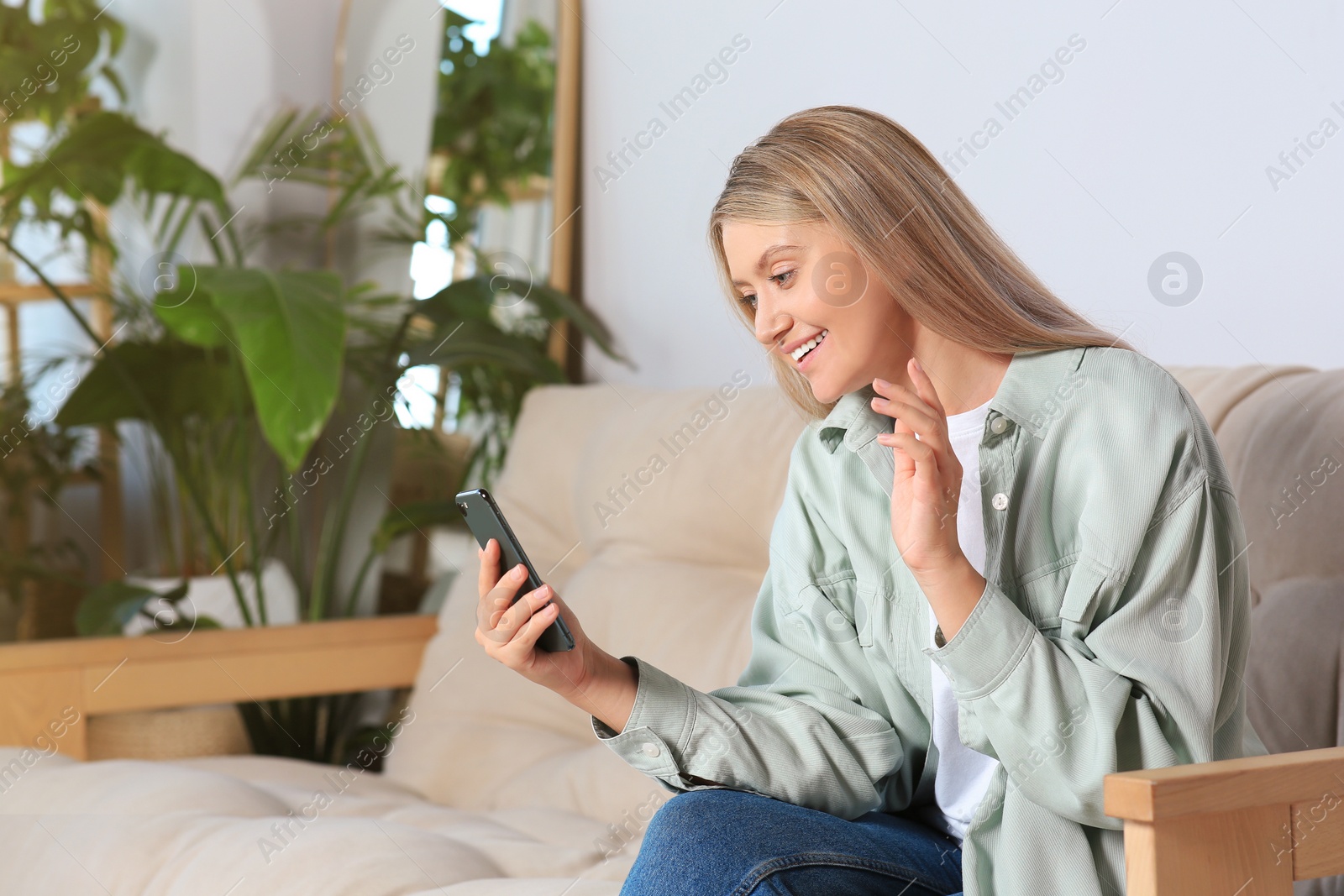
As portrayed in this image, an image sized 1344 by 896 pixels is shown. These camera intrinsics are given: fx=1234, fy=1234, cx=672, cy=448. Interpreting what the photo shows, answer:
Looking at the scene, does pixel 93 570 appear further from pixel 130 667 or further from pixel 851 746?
pixel 851 746

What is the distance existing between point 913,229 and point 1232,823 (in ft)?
1.56

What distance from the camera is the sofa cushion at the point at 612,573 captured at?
1.54 metres

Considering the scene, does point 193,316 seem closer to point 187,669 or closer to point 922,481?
point 187,669

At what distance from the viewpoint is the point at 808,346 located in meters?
1.00

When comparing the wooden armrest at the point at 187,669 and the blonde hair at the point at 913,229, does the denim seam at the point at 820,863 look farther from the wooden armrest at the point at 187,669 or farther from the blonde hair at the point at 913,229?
the wooden armrest at the point at 187,669

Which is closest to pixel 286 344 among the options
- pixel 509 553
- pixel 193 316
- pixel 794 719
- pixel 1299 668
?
pixel 193 316

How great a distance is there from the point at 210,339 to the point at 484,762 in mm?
787

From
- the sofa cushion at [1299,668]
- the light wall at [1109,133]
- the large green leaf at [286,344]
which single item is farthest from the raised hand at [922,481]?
the large green leaf at [286,344]

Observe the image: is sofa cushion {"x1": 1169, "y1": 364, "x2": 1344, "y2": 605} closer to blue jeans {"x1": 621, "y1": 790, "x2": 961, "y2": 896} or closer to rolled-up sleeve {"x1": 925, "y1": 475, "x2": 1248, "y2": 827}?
rolled-up sleeve {"x1": 925, "y1": 475, "x2": 1248, "y2": 827}

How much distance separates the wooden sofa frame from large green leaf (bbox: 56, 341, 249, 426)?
458 mm

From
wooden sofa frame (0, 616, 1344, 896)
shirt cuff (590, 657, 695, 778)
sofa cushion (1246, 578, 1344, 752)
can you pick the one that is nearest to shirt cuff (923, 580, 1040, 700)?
wooden sofa frame (0, 616, 1344, 896)

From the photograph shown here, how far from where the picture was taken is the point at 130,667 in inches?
71.1

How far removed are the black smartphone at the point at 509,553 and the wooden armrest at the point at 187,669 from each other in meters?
1.09

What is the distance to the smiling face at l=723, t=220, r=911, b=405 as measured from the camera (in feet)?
3.20
